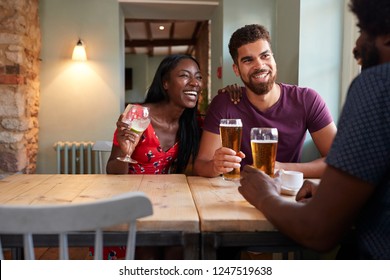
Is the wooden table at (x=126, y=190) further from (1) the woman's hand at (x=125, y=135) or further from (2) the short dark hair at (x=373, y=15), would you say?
(2) the short dark hair at (x=373, y=15)

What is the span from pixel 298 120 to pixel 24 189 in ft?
4.25

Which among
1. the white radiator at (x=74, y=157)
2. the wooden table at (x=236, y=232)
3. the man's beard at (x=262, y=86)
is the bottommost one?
the white radiator at (x=74, y=157)

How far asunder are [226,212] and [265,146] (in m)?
0.40

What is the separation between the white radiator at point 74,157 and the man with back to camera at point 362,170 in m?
3.40

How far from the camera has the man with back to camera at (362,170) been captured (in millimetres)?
724

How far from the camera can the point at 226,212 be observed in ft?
3.30

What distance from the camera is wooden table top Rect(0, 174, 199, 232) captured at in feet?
3.07

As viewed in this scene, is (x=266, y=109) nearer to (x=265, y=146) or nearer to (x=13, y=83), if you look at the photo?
(x=265, y=146)

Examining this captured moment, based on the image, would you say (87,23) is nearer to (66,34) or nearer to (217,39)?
(66,34)

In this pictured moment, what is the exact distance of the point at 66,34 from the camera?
404 cm

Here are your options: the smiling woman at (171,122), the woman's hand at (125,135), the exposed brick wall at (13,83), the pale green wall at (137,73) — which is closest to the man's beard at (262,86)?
the smiling woman at (171,122)

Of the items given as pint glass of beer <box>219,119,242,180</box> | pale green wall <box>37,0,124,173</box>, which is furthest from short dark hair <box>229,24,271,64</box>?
pale green wall <box>37,0,124,173</box>

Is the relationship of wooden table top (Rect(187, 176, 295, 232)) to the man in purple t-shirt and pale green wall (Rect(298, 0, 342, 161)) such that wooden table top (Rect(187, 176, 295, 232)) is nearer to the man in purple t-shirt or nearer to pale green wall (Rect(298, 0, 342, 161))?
the man in purple t-shirt
